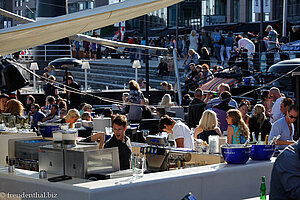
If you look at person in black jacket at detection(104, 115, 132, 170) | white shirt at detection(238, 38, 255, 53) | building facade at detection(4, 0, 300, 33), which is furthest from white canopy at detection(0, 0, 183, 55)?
building facade at detection(4, 0, 300, 33)

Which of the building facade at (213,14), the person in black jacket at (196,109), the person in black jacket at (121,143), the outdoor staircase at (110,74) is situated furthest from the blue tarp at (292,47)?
the building facade at (213,14)

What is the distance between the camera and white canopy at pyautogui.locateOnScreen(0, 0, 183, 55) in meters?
7.20

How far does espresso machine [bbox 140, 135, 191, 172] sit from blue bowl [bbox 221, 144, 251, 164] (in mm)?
628

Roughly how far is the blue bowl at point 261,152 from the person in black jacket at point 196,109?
22.7 ft

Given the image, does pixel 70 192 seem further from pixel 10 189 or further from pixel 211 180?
pixel 211 180

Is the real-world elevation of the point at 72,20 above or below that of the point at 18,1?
below

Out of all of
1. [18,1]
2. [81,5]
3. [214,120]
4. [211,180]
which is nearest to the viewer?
[211,180]

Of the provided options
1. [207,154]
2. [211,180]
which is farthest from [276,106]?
[211,180]

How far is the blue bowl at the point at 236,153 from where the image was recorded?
246 inches

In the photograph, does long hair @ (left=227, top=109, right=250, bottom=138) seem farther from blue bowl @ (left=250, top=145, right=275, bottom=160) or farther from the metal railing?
the metal railing

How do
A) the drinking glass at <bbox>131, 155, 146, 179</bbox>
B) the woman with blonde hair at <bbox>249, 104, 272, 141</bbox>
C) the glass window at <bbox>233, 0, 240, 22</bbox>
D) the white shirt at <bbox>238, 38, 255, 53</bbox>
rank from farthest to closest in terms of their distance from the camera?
1. the glass window at <bbox>233, 0, 240, 22</bbox>
2. the white shirt at <bbox>238, 38, 255, 53</bbox>
3. the woman with blonde hair at <bbox>249, 104, 272, 141</bbox>
4. the drinking glass at <bbox>131, 155, 146, 179</bbox>

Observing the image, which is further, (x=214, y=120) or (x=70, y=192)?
(x=214, y=120)

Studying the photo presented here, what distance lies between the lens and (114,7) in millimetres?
7363

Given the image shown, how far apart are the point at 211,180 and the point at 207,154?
3.48 feet
